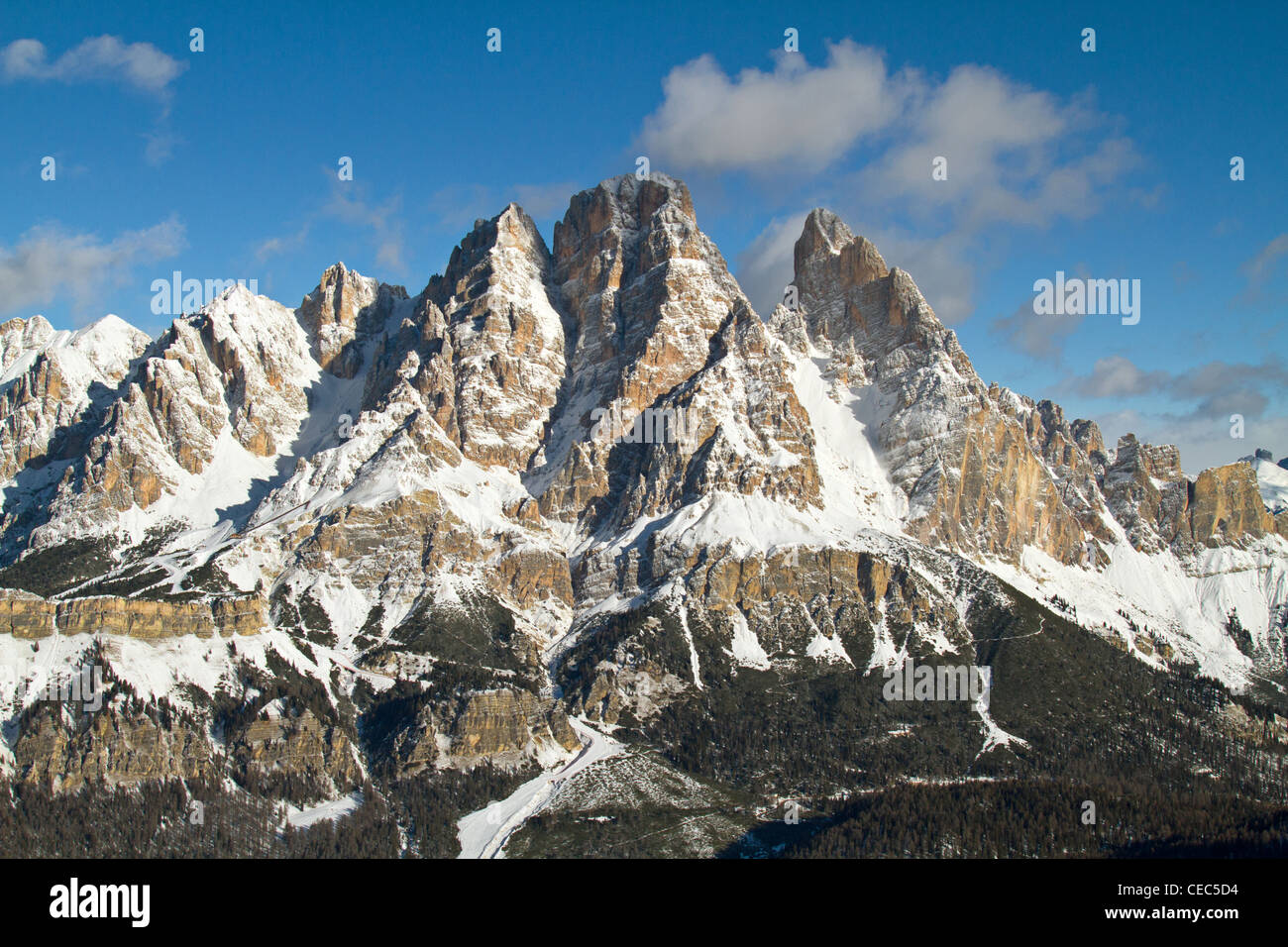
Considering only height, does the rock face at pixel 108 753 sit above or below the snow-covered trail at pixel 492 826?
above

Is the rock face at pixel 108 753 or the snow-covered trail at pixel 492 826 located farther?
the rock face at pixel 108 753

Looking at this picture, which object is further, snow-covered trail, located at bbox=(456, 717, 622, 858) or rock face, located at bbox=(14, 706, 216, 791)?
rock face, located at bbox=(14, 706, 216, 791)

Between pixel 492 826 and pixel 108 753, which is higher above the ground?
pixel 108 753

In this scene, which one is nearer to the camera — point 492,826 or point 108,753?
point 108,753

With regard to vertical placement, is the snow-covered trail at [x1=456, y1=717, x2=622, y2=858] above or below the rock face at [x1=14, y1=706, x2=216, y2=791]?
below
